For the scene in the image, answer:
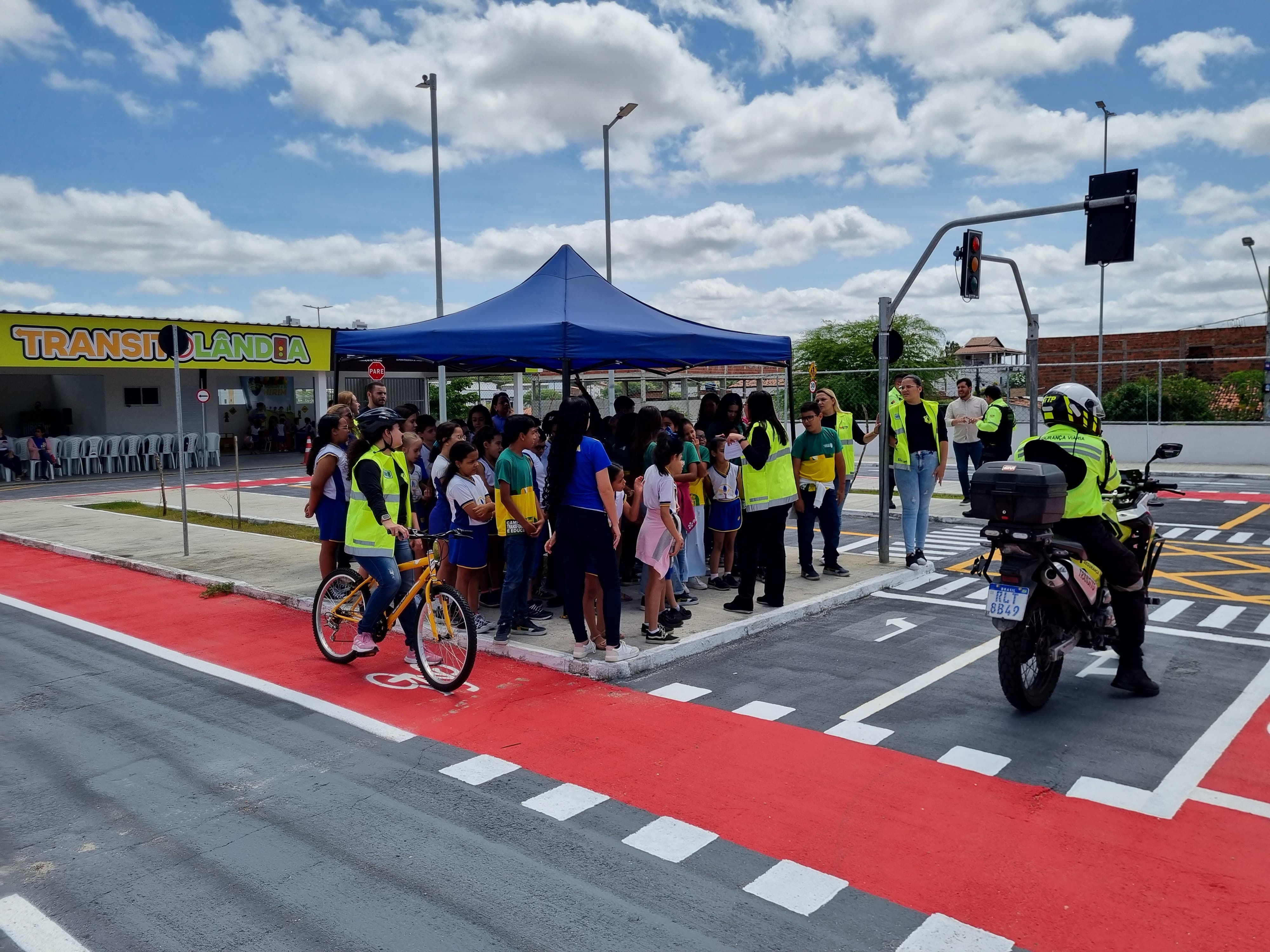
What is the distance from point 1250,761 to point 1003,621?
1.39 m

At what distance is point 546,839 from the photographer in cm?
421

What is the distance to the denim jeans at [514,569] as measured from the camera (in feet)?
23.4

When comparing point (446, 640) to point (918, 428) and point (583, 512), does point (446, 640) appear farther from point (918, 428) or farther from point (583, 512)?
point (918, 428)

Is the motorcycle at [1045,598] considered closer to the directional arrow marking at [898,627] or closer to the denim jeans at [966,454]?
the directional arrow marking at [898,627]

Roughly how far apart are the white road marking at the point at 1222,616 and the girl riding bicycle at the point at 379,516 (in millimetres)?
6323

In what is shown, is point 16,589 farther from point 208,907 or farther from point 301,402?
point 301,402

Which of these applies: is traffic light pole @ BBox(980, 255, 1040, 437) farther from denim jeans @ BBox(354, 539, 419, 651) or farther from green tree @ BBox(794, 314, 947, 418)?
green tree @ BBox(794, 314, 947, 418)

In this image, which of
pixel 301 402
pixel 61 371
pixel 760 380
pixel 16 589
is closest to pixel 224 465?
pixel 61 371

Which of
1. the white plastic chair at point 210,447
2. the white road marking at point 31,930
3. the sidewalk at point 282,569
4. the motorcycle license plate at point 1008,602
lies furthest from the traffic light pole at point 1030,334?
the white plastic chair at point 210,447

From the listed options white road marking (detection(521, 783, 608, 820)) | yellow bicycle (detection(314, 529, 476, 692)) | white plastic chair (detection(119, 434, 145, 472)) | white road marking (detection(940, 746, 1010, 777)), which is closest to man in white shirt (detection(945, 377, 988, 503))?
white road marking (detection(940, 746, 1010, 777))

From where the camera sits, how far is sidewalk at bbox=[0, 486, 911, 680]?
7.16 m

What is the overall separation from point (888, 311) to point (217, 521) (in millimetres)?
11443

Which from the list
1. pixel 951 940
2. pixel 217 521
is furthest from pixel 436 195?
pixel 951 940

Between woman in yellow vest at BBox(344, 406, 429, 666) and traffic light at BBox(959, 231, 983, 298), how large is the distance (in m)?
8.42
